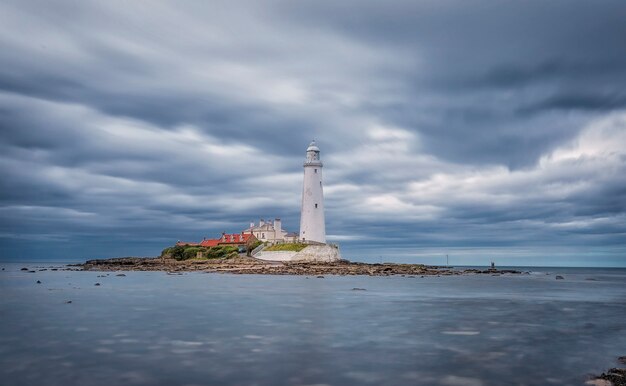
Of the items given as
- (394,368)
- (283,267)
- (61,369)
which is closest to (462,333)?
(394,368)

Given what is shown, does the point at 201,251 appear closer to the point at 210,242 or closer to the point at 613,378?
the point at 210,242

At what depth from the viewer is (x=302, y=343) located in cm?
1470

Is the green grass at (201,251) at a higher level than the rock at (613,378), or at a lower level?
higher

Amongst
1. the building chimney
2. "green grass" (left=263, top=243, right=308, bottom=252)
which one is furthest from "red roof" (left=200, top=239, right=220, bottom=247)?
"green grass" (left=263, top=243, right=308, bottom=252)

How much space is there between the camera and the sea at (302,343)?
1066cm

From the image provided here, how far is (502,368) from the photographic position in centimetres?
1133

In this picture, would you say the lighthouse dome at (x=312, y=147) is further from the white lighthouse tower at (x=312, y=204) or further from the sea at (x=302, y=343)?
the sea at (x=302, y=343)

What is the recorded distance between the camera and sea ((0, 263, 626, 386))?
1066 cm

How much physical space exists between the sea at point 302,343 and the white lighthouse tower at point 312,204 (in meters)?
42.5

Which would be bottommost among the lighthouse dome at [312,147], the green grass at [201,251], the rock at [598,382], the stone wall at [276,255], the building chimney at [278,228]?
the rock at [598,382]

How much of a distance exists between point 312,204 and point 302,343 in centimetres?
5387

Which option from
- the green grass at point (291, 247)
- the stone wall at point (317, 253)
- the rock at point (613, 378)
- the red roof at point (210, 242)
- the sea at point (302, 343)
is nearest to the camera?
the rock at point (613, 378)

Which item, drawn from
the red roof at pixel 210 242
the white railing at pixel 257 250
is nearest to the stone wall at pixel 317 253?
the white railing at pixel 257 250

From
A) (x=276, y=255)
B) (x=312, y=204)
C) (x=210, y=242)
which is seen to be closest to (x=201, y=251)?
(x=210, y=242)
